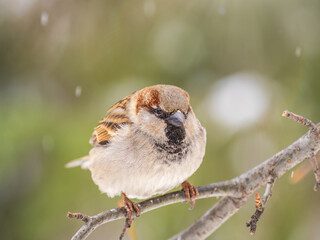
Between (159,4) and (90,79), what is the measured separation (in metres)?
0.60

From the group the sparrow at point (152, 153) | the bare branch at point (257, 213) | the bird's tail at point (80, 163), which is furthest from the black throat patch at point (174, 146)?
the bird's tail at point (80, 163)

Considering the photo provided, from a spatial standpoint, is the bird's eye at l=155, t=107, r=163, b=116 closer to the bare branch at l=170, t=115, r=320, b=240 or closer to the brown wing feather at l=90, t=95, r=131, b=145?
the brown wing feather at l=90, t=95, r=131, b=145

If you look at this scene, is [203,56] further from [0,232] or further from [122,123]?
[0,232]

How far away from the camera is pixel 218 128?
214cm

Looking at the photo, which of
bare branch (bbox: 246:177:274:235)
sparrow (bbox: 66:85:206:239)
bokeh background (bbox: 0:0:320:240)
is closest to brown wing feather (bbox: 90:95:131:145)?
sparrow (bbox: 66:85:206:239)

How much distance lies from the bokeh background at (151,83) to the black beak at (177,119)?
72 centimetres

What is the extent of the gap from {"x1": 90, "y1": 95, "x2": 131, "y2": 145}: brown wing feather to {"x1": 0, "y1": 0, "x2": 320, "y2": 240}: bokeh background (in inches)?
12.3

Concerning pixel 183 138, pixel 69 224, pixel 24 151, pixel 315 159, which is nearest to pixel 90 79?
pixel 24 151

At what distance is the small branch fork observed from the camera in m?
1.12

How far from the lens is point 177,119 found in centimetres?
139

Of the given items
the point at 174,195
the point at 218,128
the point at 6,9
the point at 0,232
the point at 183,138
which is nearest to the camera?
the point at 174,195

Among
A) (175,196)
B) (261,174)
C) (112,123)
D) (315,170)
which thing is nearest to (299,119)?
A: (315,170)

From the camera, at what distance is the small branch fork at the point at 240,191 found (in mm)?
1116

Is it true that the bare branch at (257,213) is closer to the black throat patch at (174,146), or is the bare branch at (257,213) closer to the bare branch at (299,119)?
the bare branch at (299,119)
